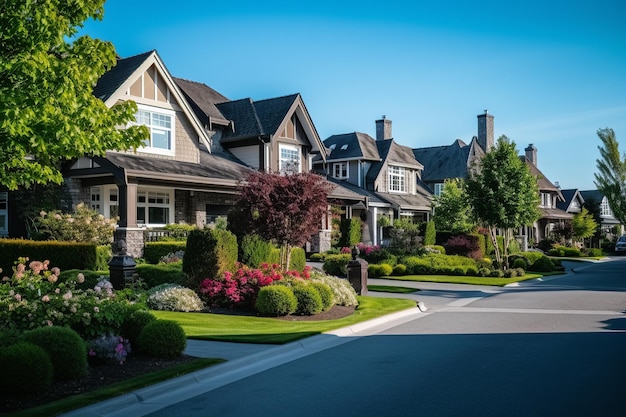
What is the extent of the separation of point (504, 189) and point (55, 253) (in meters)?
19.9

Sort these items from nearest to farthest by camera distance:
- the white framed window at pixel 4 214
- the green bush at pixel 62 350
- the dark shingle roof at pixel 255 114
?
the green bush at pixel 62 350 < the white framed window at pixel 4 214 < the dark shingle roof at pixel 255 114

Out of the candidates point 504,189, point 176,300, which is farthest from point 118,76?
point 504,189

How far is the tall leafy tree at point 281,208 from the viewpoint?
1786cm

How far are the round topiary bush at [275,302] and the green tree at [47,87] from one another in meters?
4.96

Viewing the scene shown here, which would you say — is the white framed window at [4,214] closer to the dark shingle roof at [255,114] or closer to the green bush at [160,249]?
the green bush at [160,249]

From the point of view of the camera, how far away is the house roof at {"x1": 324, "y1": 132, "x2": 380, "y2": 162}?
46188 mm

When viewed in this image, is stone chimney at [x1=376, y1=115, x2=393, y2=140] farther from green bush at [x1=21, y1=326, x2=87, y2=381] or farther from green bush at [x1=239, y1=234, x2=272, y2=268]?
green bush at [x1=21, y1=326, x2=87, y2=381]

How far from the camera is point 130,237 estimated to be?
2211 cm

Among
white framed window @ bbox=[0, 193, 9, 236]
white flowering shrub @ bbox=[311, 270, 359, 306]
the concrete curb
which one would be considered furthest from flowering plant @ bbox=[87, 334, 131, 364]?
white framed window @ bbox=[0, 193, 9, 236]

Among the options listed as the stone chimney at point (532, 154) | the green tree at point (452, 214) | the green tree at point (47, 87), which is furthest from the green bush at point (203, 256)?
the stone chimney at point (532, 154)

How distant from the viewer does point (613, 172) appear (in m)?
49.7

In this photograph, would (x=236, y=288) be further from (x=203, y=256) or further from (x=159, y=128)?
(x=159, y=128)

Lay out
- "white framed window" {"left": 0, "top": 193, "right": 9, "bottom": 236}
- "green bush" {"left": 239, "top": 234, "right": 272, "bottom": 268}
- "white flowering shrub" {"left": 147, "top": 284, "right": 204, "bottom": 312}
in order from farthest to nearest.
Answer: "white framed window" {"left": 0, "top": 193, "right": 9, "bottom": 236}
"green bush" {"left": 239, "top": 234, "right": 272, "bottom": 268}
"white flowering shrub" {"left": 147, "top": 284, "right": 204, "bottom": 312}

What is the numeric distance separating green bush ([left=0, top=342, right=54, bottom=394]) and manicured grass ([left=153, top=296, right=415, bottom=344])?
14.4ft
